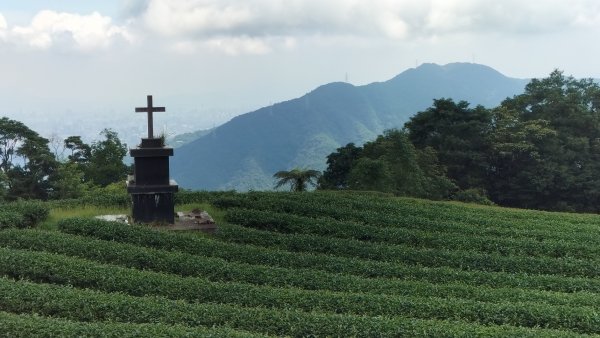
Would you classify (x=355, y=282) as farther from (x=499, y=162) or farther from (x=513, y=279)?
(x=499, y=162)

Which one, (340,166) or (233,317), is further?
(340,166)

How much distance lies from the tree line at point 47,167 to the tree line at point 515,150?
63.1ft

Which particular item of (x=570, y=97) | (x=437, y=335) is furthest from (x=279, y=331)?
(x=570, y=97)

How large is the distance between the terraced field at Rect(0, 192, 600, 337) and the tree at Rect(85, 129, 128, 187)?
30.4 meters

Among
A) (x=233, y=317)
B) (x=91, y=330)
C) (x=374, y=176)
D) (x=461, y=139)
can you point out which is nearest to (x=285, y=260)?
(x=233, y=317)

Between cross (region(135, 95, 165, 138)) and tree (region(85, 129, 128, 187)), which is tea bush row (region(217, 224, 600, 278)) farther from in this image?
tree (region(85, 129, 128, 187))

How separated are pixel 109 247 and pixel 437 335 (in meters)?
8.15

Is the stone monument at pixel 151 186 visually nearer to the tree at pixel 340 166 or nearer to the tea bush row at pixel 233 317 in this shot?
the tea bush row at pixel 233 317

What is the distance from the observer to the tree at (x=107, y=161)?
144 ft

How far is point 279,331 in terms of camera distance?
8047 millimetres

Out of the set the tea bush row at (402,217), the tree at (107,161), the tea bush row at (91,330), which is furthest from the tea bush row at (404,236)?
the tree at (107,161)

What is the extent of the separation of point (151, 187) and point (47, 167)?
3035 centimetres

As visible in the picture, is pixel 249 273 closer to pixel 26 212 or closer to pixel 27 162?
pixel 26 212

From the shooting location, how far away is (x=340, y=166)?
39.5 meters
